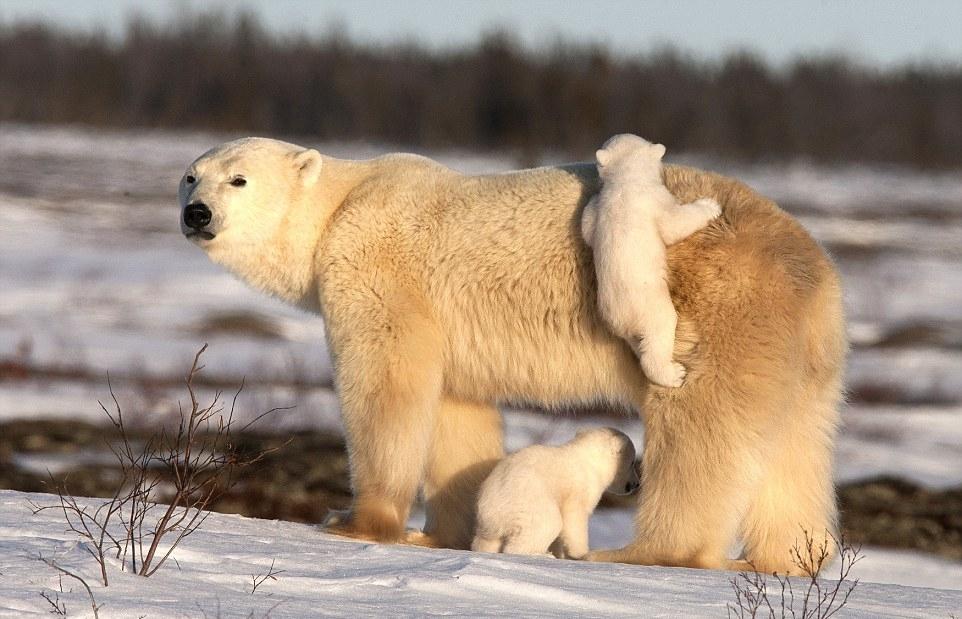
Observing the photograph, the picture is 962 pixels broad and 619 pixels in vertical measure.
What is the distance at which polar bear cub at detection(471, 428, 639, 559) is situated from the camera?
4445 mm

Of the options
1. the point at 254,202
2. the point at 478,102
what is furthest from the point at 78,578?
the point at 478,102

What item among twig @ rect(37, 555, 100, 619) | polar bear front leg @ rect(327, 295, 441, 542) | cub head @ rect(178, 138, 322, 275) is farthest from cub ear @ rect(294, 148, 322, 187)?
twig @ rect(37, 555, 100, 619)

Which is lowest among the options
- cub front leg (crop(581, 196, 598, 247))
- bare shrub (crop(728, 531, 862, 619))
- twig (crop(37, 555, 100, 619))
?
twig (crop(37, 555, 100, 619))

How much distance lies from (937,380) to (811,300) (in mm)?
7158

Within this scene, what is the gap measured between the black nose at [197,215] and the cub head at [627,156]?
1.47m

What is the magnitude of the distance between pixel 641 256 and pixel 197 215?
1704mm

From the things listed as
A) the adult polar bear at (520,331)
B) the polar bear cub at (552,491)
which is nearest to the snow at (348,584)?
the polar bear cub at (552,491)

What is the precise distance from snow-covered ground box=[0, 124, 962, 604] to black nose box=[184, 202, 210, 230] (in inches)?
47.4

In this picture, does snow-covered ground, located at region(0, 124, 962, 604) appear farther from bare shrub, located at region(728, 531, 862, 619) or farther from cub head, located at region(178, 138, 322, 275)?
cub head, located at region(178, 138, 322, 275)

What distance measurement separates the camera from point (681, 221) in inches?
172

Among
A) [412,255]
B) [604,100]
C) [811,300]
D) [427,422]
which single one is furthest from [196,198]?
[604,100]

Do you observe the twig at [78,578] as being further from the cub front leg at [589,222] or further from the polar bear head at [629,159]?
the polar bear head at [629,159]

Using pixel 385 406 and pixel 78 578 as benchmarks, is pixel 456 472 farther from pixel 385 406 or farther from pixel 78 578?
pixel 78 578

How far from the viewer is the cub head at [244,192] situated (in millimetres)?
5035
